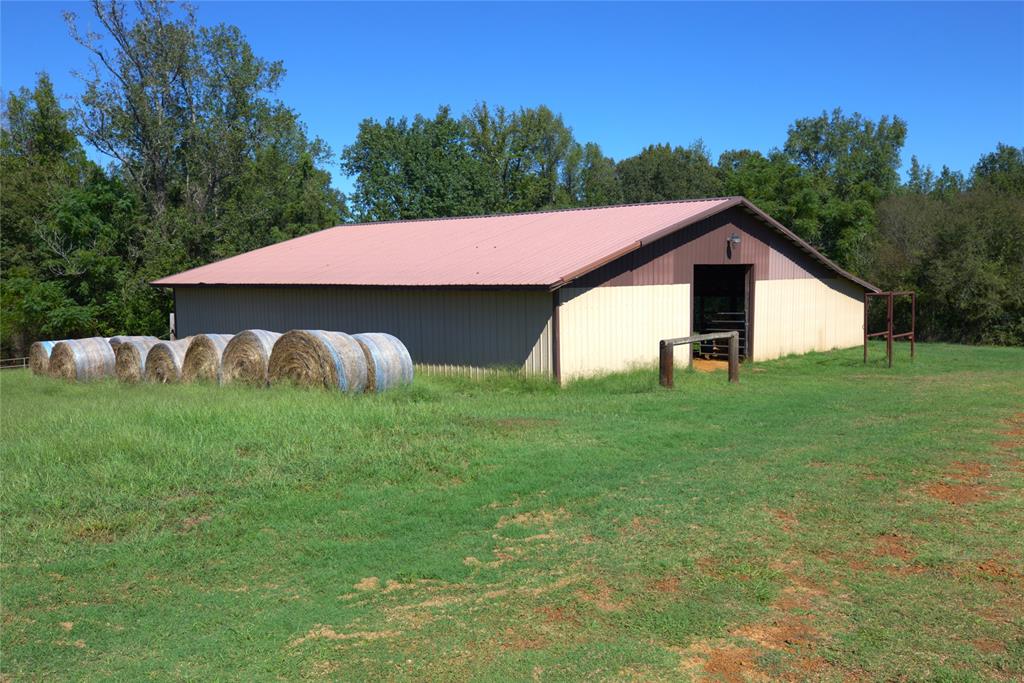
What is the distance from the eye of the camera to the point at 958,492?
854cm

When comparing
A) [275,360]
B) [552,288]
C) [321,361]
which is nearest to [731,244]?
[552,288]

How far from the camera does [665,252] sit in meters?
20.0

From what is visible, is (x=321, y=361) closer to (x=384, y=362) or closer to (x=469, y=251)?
(x=384, y=362)

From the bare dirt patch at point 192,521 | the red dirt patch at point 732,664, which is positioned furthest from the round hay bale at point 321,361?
the red dirt patch at point 732,664

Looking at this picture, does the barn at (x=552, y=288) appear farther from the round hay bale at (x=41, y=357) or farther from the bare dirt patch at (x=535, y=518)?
the bare dirt patch at (x=535, y=518)


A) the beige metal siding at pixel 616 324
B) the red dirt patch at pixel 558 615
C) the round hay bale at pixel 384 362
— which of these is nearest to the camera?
the red dirt patch at pixel 558 615

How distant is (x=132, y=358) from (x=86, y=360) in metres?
1.82

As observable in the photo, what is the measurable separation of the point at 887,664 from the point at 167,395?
13.1 meters

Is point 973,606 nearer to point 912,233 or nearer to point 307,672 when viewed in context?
point 307,672

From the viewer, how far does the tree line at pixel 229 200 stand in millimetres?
29594

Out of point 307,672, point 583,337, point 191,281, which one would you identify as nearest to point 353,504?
point 307,672

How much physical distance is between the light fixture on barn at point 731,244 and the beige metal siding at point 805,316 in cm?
138

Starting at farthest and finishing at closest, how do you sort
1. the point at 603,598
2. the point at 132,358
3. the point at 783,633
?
1. the point at 132,358
2. the point at 603,598
3. the point at 783,633

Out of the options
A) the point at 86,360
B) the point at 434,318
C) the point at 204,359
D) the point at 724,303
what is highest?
the point at 724,303
